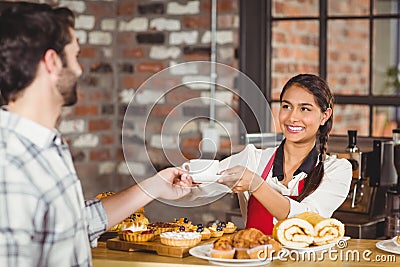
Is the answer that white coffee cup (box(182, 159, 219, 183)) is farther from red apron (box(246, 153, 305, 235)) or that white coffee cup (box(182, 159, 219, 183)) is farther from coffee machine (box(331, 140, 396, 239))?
coffee machine (box(331, 140, 396, 239))

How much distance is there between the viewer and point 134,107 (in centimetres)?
500

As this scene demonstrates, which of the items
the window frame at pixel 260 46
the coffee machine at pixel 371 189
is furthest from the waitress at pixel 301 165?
the window frame at pixel 260 46

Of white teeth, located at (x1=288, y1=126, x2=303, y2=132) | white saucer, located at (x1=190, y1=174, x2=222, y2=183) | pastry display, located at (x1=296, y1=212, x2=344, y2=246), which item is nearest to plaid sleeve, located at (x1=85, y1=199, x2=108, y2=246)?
white saucer, located at (x1=190, y1=174, x2=222, y2=183)

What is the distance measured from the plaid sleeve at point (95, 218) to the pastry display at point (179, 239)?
235 mm

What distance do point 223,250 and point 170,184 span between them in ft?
0.95

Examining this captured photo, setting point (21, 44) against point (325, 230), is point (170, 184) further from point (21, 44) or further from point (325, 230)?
point (21, 44)

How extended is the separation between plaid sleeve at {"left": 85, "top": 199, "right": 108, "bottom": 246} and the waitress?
2.19 ft

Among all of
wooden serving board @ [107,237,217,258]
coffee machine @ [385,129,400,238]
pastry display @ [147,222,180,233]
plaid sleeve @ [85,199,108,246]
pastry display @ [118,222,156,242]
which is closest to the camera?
plaid sleeve @ [85,199,108,246]

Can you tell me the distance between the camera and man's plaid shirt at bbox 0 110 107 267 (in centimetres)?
202

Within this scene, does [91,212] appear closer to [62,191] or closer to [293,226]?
[62,191]

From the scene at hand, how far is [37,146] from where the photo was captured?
210 centimetres

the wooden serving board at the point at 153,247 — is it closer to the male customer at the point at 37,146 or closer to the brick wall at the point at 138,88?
the male customer at the point at 37,146

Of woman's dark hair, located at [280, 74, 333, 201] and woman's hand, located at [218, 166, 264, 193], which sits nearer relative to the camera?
woman's hand, located at [218, 166, 264, 193]

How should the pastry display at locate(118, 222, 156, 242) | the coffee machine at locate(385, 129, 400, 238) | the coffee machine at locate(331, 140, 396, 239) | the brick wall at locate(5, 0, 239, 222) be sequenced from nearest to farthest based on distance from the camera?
the pastry display at locate(118, 222, 156, 242) → the coffee machine at locate(385, 129, 400, 238) → the coffee machine at locate(331, 140, 396, 239) → the brick wall at locate(5, 0, 239, 222)
